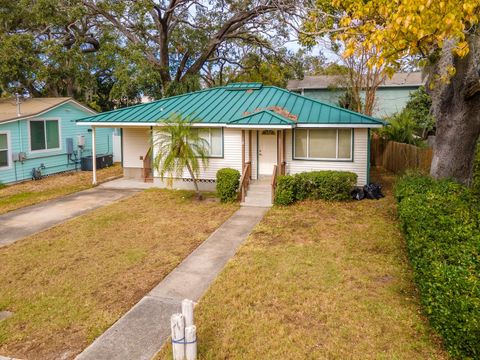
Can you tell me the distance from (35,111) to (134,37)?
8.02m

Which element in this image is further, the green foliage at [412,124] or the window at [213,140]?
the green foliage at [412,124]

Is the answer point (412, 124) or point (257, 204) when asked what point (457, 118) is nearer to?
point (257, 204)

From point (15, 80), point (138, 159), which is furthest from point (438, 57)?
point (15, 80)

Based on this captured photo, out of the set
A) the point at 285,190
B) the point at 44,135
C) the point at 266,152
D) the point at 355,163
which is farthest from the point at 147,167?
the point at 355,163

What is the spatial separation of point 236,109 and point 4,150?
9727 millimetres

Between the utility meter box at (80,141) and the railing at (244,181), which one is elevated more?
the utility meter box at (80,141)

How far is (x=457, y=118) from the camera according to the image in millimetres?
10375

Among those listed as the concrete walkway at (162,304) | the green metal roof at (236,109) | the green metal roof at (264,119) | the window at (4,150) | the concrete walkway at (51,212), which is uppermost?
the green metal roof at (236,109)

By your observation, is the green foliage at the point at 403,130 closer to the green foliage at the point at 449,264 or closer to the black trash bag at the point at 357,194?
the black trash bag at the point at 357,194

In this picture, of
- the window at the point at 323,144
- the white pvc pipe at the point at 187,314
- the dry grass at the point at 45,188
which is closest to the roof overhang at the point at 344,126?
the window at the point at 323,144

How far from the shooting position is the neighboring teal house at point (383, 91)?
30578mm

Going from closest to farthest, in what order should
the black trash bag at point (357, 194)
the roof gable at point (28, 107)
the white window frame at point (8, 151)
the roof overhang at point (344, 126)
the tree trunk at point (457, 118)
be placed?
the tree trunk at point (457, 118) < the black trash bag at point (357, 194) < the roof overhang at point (344, 126) < the white window frame at point (8, 151) < the roof gable at point (28, 107)

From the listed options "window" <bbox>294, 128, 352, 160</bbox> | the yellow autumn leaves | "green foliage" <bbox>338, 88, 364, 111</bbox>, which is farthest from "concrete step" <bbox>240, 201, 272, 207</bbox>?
"green foliage" <bbox>338, 88, 364, 111</bbox>

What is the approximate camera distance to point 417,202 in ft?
26.6
